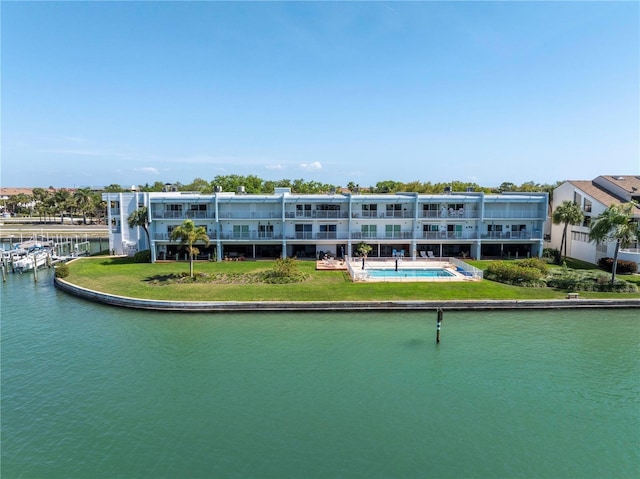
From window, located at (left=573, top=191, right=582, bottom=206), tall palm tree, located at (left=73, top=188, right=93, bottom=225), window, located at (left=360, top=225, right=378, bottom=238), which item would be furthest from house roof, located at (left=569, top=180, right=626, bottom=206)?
tall palm tree, located at (left=73, top=188, right=93, bottom=225)

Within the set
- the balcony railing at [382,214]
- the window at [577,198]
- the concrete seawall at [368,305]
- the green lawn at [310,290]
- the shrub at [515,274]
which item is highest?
the window at [577,198]

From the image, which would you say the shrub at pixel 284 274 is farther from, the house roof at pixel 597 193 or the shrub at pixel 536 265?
the house roof at pixel 597 193

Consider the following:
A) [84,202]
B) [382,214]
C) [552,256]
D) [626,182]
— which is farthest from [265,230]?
[84,202]

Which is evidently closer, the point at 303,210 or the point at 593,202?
the point at 593,202

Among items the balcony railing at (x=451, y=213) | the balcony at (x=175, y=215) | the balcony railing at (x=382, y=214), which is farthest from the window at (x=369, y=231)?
the balcony at (x=175, y=215)

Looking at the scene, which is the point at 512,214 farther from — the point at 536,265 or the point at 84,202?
the point at 84,202

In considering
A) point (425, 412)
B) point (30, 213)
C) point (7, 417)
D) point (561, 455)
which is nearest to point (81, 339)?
point (7, 417)
